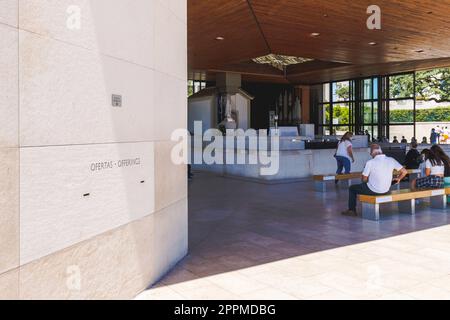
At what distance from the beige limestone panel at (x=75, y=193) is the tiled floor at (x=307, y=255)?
1120 mm

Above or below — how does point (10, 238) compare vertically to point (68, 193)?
below

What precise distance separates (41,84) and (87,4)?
93 cm

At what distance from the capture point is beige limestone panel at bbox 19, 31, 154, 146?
9.86ft

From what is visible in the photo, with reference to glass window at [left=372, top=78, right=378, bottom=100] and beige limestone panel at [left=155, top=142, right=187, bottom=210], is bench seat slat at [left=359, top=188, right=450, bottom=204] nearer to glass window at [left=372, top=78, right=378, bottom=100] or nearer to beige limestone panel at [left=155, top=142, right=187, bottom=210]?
beige limestone panel at [left=155, top=142, right=187, bottom=210]

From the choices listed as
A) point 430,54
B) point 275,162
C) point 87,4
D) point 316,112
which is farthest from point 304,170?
point 316,112

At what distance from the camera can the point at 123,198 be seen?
4.29 meters

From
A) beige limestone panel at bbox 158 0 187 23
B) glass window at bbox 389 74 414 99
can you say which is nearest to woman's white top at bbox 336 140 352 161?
beige limestone panel at bbox 158 0 187 23

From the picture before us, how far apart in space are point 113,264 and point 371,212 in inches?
237

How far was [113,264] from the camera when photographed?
4.12 m

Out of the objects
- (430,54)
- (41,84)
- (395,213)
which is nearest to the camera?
(41,84)
